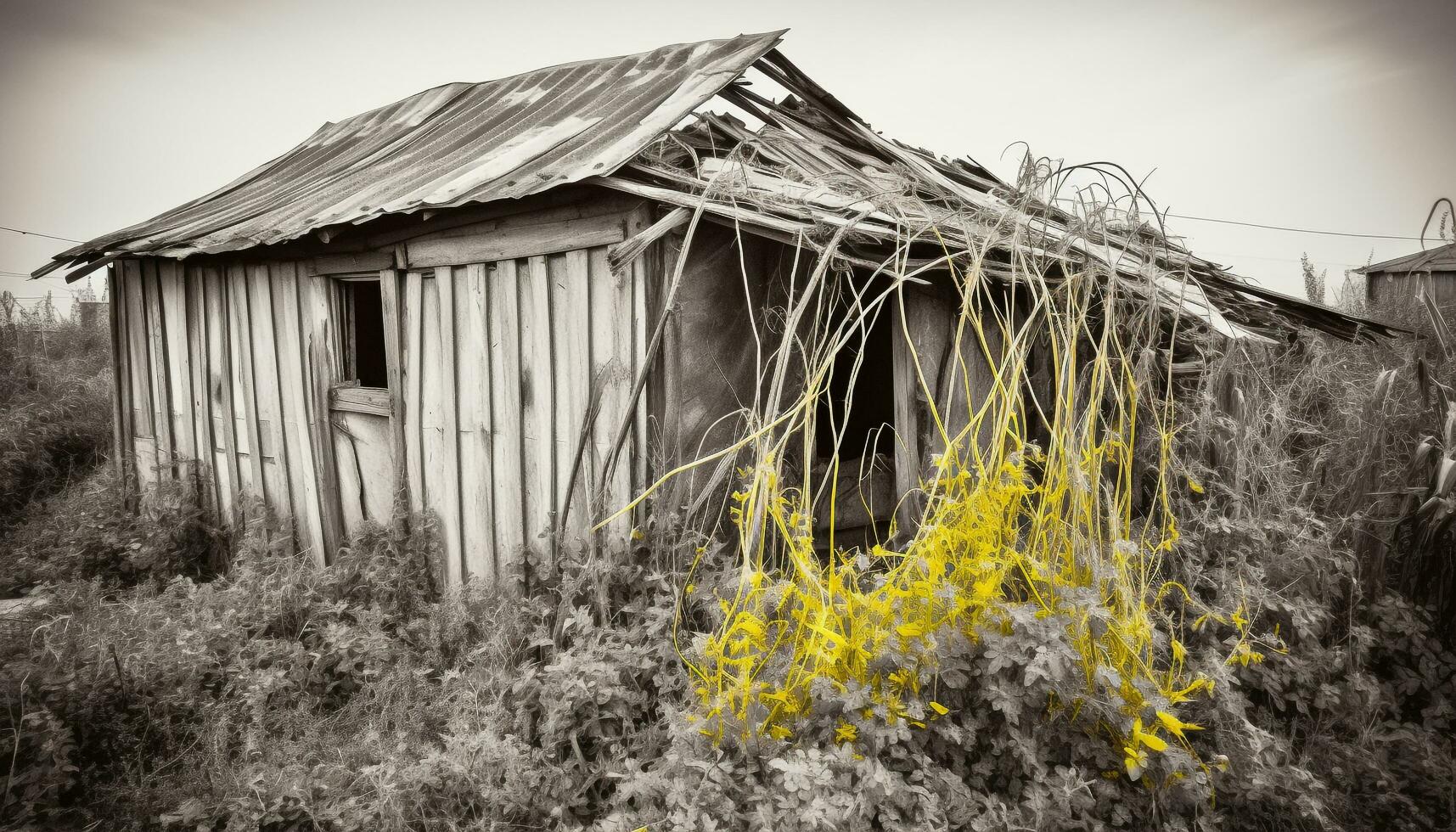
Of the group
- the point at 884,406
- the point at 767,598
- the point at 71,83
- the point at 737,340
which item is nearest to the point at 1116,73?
the point at 884,406

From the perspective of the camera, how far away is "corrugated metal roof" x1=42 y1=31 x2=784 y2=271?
13.6 feet

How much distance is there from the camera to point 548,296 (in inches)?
166

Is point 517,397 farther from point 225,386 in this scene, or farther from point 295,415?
point 225,386

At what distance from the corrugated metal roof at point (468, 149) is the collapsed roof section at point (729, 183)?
0.08 ft

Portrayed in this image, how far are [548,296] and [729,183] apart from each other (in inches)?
51.6

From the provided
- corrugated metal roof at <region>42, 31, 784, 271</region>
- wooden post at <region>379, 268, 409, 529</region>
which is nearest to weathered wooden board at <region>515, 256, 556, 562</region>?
corrugated metal roof at <region>42, 31, 784, 271</region>

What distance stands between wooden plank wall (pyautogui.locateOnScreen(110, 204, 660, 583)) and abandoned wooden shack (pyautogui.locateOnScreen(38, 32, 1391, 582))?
2 cm

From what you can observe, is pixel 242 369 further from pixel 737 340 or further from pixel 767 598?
pixel 767 598

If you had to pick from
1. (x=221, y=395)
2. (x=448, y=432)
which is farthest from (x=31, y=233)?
(x=448, y=432)

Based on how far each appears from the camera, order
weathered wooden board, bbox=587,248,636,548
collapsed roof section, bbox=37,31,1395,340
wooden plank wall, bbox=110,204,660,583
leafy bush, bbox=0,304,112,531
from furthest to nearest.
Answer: leafy bush, bbox=0,304,112,531, wooden plank wall, bbox=110,204,660,583, weathered wooden board, bbox=587,248,636,548, collapsed roof section, bbox=37,31,1395,340

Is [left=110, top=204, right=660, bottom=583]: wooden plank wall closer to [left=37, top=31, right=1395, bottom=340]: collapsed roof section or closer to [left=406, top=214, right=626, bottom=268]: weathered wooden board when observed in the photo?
[left=406, top=214, right=626, bottom=268]: weathered wooden board

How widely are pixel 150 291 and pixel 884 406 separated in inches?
274

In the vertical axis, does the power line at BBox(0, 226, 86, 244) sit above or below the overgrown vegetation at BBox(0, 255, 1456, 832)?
above

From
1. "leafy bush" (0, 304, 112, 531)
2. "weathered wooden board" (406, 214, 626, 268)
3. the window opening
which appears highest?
"weathered wooden board" (406, 214, 626, 268)
